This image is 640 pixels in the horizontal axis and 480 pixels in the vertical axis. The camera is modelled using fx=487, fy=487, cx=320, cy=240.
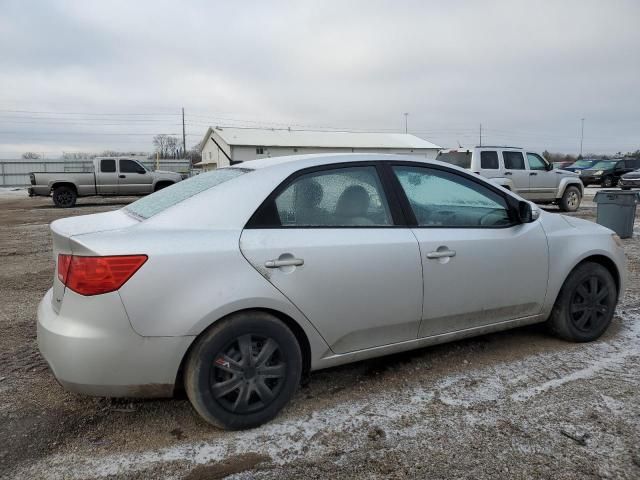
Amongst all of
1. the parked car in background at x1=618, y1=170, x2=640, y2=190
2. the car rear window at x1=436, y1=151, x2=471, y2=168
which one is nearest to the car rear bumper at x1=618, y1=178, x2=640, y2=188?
the parked car in background at x1=618, y1=170, x2=640, y2=190

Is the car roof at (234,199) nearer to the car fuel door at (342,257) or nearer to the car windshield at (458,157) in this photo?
the car fuel door at (342,257)

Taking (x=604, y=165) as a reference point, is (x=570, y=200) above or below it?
below

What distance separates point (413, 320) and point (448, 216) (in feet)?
2.60

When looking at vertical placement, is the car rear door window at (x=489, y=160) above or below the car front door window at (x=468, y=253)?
above

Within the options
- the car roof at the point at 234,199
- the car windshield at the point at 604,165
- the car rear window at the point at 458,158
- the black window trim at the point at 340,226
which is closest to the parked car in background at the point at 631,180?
the car windshield at the point at 604,165

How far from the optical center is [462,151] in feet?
45.2

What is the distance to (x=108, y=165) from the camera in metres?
19.5

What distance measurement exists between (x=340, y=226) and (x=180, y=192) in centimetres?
106

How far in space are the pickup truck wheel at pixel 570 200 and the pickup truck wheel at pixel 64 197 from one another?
17.3m

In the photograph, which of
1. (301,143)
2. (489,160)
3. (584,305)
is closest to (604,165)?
(489,160)

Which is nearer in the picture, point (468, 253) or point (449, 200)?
point (468, 253)

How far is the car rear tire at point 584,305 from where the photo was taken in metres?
3.86

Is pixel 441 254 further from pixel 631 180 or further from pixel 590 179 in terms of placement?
pixel 590 179

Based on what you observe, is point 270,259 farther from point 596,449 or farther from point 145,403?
point 596,449
